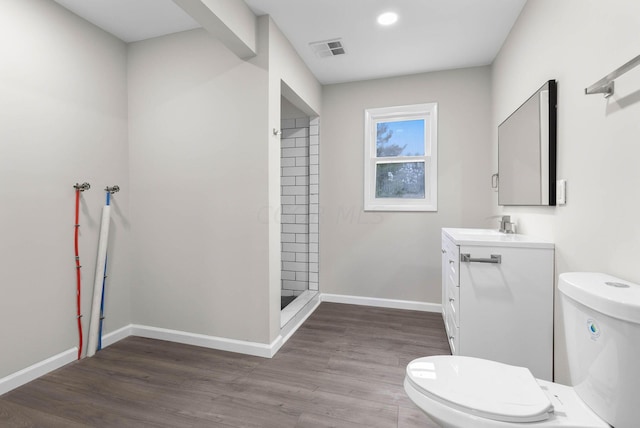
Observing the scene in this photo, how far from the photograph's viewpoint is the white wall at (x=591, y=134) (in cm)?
108

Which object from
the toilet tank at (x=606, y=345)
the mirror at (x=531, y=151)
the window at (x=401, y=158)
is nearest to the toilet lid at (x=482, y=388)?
the toilet tank at (x=606, y=345)

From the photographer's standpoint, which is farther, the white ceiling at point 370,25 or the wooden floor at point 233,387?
the white ceiling at point 370,25

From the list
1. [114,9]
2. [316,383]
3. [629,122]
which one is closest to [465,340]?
[316,383]

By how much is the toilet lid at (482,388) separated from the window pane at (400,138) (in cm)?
246

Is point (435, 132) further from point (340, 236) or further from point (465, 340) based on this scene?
point (465, 340)

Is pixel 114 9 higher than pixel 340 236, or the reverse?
pixel 114 9

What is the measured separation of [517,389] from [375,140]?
2.74m

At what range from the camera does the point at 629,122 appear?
1081 mm

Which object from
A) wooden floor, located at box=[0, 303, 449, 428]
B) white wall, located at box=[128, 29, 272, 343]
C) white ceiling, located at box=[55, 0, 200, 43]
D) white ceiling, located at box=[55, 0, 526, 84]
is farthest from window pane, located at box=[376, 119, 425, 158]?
white ceiling, located at box=[55, 0, 200, 43]

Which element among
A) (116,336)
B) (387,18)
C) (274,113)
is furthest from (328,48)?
(116,336)

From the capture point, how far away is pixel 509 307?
5.56 ft

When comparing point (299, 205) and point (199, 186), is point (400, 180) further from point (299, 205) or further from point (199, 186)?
point (199, 186)

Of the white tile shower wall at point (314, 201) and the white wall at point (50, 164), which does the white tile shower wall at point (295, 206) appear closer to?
the white tile shower wall at point (314, 201)

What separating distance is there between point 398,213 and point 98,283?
281 cm
